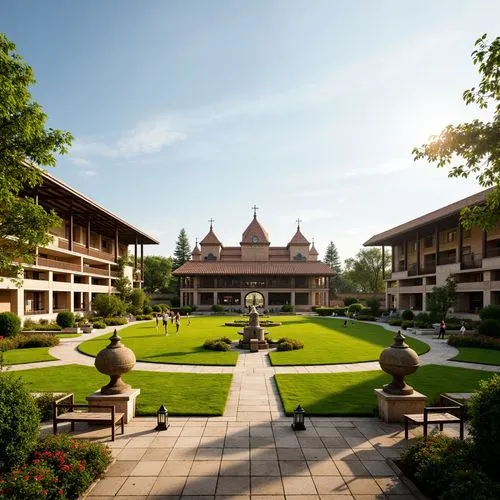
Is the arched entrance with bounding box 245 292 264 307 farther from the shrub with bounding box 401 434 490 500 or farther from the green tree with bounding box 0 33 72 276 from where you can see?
the shrub with bounding box 401 434 490 500

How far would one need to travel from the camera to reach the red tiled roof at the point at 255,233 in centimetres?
7062

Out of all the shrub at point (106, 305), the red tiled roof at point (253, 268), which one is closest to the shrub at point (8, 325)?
the shrub at point (106, 305)

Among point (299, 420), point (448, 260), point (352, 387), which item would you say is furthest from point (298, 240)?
point (299, 420)

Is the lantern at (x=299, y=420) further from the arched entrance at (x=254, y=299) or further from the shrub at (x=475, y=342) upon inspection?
the arched entrance at (x=254, y=299)

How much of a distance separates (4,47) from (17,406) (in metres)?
12.3

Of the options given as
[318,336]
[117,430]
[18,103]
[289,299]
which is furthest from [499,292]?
[18,103]

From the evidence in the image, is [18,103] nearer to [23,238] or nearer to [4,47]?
[4,47]

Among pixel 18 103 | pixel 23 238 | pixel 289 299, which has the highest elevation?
pixel 18 103

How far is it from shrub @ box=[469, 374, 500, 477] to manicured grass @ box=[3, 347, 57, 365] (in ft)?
64.8

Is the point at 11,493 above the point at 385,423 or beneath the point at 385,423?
above

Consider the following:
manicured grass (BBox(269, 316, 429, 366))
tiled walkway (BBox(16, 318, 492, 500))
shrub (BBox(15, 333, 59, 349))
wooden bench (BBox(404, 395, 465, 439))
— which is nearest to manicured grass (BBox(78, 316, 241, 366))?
shrub (BBox(15, 333, 59, 349))

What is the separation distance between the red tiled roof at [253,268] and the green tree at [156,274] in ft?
70.9

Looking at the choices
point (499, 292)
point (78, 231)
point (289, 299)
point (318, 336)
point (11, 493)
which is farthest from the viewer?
point (289, 299)

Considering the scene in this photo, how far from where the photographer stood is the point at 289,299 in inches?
2509
